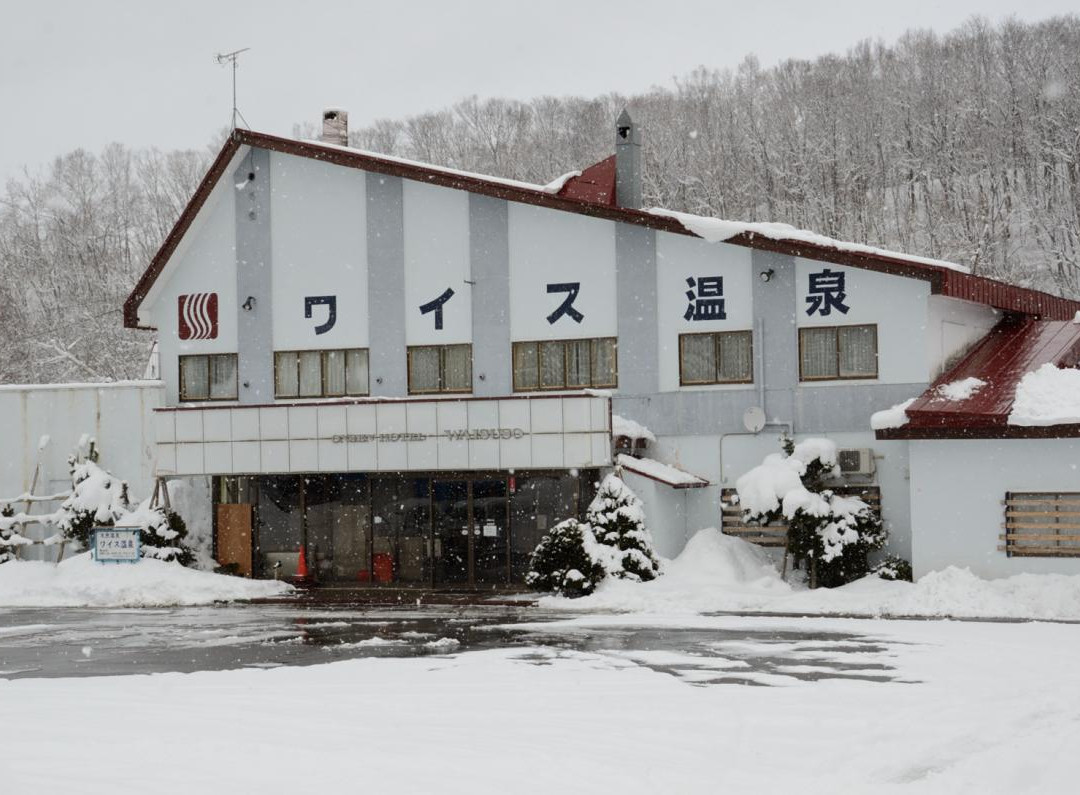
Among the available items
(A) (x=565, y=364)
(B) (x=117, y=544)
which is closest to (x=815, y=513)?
(A) (x=565, y=364)

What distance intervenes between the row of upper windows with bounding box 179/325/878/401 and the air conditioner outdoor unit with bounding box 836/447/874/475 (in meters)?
1.50

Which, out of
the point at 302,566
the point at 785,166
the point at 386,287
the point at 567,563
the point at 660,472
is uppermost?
the point at 785,166

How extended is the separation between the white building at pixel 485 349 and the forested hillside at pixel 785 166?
2386cm

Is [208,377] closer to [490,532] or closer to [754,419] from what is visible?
[490,532]

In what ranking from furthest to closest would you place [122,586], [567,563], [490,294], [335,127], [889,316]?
1. [335,127]
2. [490,294]
3. [122,586]
4. [889,316]
5. [567,563]

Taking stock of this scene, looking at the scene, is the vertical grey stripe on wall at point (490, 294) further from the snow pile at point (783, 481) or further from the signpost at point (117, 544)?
the signpost at point (117, 544)

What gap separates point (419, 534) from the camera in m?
29.5

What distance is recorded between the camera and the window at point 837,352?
26.7 meters

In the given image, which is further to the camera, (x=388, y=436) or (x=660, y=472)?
(x=388, y=436)

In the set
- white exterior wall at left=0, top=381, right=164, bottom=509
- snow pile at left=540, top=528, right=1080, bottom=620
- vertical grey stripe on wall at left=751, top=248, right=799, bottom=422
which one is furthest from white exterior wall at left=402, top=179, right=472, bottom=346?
snow pile at left=540, top=528, right=1080, bottom=620

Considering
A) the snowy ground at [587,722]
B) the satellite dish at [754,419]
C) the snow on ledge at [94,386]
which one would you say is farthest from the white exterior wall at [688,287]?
the snow on ledge at [94,386]

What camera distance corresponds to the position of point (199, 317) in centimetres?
3167

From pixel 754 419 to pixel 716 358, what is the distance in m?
1.57

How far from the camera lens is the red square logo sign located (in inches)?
1245
